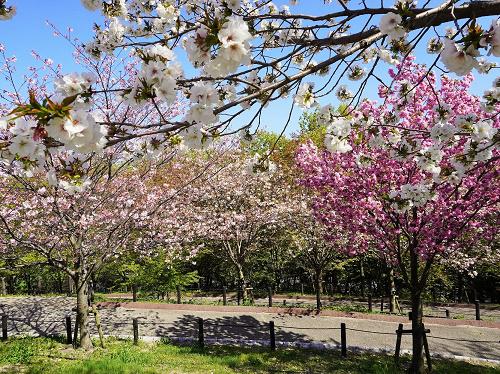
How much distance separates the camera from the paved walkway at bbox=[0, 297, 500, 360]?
11.6 metres

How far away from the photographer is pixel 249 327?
1271cm

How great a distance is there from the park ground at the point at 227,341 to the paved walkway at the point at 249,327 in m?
0.03

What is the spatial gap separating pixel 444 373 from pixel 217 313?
824 centimetres

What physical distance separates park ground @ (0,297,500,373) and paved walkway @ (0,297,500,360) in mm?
33

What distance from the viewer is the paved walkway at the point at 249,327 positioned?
38.0ft

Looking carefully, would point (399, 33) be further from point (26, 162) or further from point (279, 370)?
point (279, 370)

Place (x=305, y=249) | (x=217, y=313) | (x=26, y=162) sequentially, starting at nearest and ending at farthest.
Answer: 1. (x=26, y=162)
2. (x=217, y=313)
3. (x=305, y=249)

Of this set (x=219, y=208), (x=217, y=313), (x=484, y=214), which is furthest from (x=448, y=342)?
(x=219, y=208)

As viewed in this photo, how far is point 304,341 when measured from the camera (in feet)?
37.8

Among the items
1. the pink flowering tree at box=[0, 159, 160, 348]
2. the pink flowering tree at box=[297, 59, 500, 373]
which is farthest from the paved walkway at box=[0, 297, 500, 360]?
the pink flowering tree at box=[297, 59, 500, 373]

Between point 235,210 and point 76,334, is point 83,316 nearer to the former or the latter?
point 76,334

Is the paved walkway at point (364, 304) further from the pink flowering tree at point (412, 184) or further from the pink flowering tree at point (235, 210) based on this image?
the pink flowering tree at point (412, 184)

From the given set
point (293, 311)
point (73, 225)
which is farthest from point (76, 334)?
point (293, 311)

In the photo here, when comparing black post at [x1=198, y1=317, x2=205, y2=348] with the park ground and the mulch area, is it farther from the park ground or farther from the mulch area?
the mulch area
